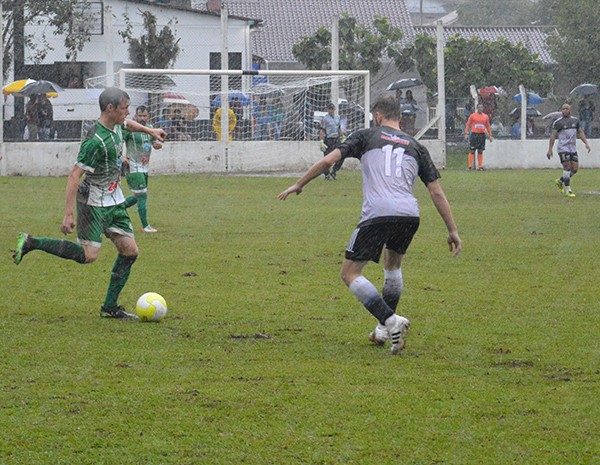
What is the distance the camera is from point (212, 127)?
31438 millimetres

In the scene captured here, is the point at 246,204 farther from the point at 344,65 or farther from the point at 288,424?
the point at 344,65

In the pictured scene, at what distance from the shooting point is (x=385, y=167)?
8281 mm

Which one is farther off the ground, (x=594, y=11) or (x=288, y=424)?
(x=594, y=11)

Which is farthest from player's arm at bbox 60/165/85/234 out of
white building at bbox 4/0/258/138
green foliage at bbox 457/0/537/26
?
green foliage at bbox 457/0/537/26

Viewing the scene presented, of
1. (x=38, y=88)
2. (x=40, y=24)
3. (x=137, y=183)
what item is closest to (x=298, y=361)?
(x=137, y=183)

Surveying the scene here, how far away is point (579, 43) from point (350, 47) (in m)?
Result: 12.3

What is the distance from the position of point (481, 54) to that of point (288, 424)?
36359 millimetres

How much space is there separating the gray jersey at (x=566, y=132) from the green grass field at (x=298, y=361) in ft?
28.8

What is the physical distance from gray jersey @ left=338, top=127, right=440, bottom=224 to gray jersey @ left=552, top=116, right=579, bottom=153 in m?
16.4

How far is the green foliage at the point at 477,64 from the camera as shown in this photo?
→ 40812 millimetres

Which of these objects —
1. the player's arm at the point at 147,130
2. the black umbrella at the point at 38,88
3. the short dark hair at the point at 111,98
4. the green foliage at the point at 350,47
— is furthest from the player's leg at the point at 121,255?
the green foliage at the point at 350,47

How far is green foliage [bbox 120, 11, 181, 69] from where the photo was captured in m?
Answer: 34.7

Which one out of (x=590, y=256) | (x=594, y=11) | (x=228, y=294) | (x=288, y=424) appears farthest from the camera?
(x=594, y=11)

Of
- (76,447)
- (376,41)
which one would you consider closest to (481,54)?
(376,41)
